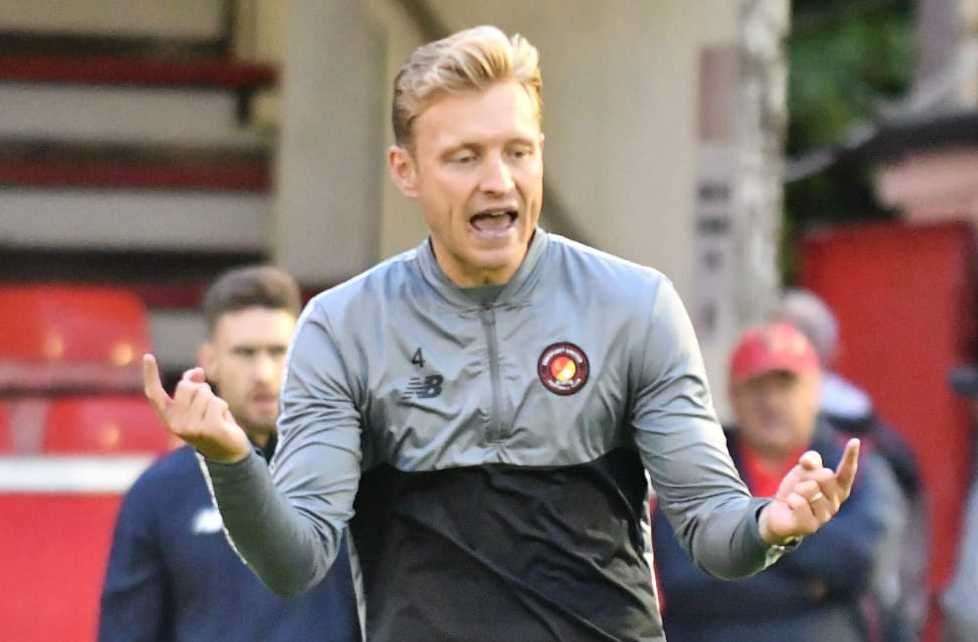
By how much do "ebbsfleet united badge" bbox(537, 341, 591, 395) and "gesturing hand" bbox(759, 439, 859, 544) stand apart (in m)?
0.41

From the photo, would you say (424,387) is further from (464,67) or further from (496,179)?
(464,67)

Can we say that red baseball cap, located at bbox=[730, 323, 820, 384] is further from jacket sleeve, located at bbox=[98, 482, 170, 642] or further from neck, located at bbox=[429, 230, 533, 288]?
neck, located at bbox=[429, 230, 533, 288]

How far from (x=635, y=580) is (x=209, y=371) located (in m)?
2.60

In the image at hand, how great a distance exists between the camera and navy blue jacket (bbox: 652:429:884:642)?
7121 millimetres

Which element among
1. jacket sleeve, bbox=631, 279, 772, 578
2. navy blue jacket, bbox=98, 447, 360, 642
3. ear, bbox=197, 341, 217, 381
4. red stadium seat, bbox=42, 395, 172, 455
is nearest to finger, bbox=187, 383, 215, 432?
jacket sleeve, bbox=631, 279, 772, 578

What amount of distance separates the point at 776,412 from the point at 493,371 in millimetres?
3322

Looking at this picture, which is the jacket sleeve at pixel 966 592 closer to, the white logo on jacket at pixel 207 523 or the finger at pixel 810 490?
the white logo on jacket at pixel 207 523

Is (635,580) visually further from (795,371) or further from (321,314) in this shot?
(795,371)

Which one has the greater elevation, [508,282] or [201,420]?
[508,282]

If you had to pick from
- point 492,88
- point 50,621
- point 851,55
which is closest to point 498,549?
point 492,88

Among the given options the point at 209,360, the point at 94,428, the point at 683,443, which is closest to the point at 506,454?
the point at 683,443

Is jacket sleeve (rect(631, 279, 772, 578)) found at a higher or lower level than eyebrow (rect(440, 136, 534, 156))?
lower

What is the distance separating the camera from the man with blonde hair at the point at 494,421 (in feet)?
13.4

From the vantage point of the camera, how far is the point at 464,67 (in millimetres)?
4098
